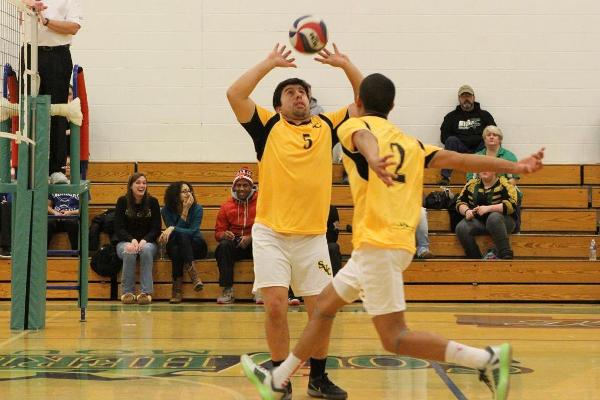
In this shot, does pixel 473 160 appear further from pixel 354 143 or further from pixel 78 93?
pixel 78 93

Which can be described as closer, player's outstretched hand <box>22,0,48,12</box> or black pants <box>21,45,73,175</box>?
player's outstretched hand <box>22,0,48,12</box>

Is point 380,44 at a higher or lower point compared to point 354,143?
higher

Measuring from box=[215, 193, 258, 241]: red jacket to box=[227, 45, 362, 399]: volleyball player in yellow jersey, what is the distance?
225 inches

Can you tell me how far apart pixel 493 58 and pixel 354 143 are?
1005 centimetres

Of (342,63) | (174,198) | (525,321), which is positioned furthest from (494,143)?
(342,63)

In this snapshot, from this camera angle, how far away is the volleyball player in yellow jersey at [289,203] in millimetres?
5859


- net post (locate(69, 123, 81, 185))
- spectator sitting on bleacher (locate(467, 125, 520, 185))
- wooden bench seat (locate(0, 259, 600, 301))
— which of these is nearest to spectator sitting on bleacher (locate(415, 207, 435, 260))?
wooden bench seat (locate(0, 259, 600, 301))

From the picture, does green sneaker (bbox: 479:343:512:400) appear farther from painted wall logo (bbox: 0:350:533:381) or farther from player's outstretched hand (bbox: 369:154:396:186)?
painted wall logo (bbox: 0:350:533:381)

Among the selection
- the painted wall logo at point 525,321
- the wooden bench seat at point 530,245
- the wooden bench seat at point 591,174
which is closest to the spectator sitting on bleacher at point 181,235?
the wooden bench seat at point 530,245

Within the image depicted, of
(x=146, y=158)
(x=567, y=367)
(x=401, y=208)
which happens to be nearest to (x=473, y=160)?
(x=401, y=208)

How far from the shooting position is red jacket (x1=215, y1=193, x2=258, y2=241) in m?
11.8

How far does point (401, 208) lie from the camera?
4.96 metres

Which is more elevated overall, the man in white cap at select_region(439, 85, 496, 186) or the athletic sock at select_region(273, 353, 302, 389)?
the man in white cap at select_region(439, 85, 496, 186)

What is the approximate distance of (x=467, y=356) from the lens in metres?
4.88
